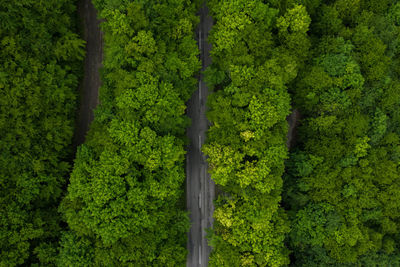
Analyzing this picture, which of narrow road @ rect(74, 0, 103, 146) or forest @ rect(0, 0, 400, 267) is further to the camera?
narrow road @ rect(74, 0, 103, 146)

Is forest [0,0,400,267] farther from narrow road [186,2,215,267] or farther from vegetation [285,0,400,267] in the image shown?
narrow road [186,2,215,267]

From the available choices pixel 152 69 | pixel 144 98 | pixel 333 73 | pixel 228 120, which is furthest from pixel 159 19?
pixel 333 73

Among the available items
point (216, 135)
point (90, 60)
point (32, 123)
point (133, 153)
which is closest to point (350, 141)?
point (216, 135)

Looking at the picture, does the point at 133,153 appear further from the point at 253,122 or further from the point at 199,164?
the point at 253,122

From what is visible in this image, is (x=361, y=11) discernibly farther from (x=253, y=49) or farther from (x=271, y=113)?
(x=271, y=113)

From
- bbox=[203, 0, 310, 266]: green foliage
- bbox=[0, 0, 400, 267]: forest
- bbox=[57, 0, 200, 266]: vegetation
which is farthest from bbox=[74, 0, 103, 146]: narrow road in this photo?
bbox=[203, 0, 310, 266]: green foliage

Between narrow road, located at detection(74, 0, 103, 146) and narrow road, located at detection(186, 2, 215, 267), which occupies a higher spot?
narrow road, located at detection(74, 0, 103, 146)

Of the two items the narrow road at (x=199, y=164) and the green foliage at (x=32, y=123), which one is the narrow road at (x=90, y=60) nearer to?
the green foliage at (x=32, y=123)

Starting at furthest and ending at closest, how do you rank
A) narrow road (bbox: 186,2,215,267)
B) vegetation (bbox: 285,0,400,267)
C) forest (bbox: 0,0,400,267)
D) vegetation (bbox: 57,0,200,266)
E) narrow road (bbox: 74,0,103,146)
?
narrow road (bbox: 186,2,215,267) < narrow road (bbox: 74,0,103,146) < vegetation (bbox: 285,0,400,267) < forest (bbox: 0,0,400,267) < vegetation (bbox: 57,0,200,266)
